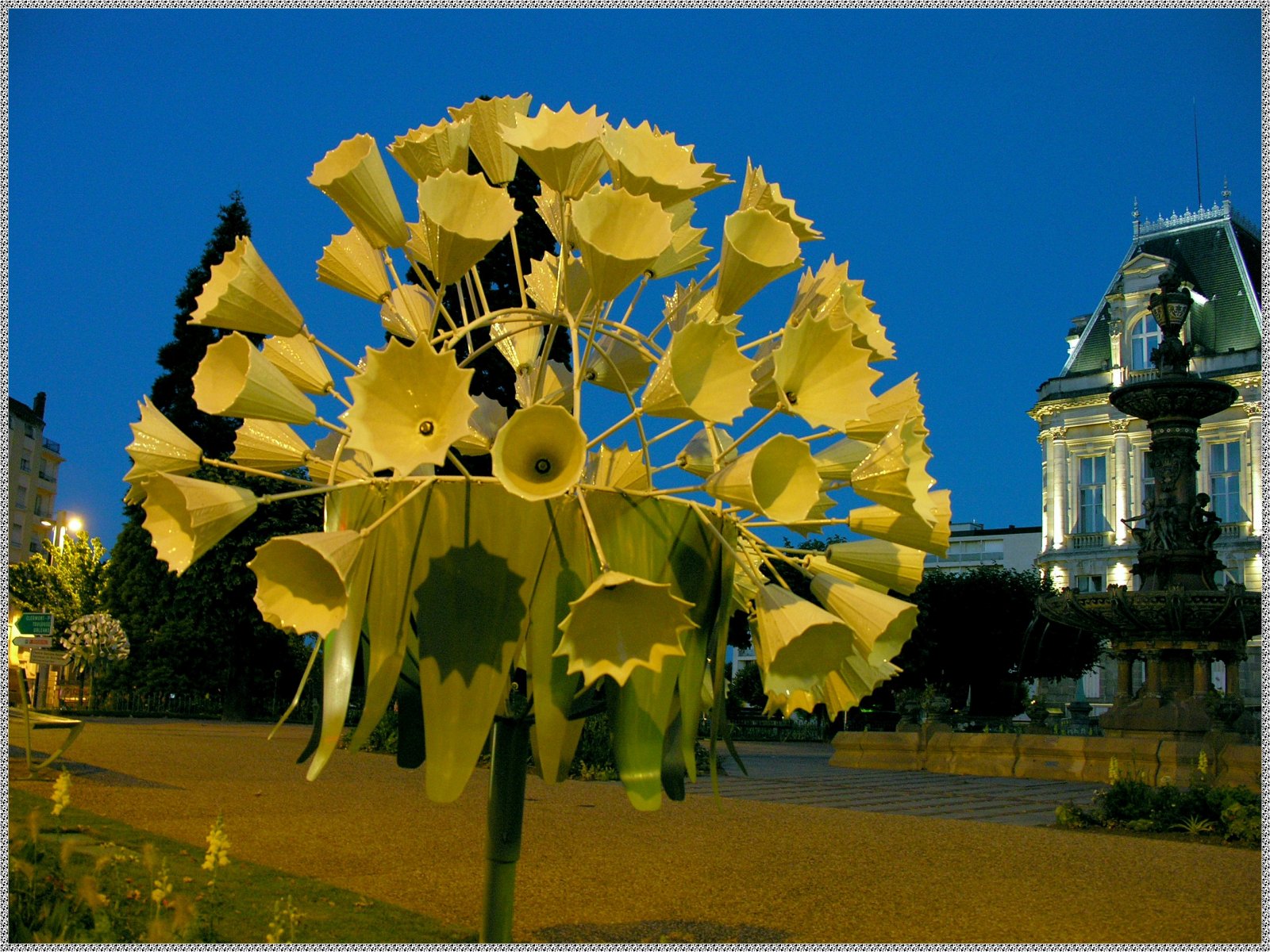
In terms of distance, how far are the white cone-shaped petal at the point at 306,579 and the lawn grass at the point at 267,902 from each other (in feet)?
11.0

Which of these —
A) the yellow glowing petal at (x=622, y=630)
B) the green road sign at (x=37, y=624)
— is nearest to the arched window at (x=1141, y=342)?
the green road sign at (x=37, y=624)

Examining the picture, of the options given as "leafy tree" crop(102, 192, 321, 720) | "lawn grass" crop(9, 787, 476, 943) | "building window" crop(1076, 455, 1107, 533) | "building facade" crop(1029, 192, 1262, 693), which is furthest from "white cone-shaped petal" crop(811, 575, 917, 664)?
"building window" crop(1076, 455, 1107, 533)

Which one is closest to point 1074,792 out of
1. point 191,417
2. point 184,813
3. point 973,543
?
point 184,813

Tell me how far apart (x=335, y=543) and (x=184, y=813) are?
9463mm

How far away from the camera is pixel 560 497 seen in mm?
2500

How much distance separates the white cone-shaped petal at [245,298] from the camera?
8.64 feet

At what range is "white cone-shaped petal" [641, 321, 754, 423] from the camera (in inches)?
93.7

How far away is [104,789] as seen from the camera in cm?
1187

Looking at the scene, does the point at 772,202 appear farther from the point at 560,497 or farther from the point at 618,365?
the point at 560,497

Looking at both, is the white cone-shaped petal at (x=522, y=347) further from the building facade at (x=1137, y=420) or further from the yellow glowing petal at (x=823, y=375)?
the building facade at (x=1137, y=420)

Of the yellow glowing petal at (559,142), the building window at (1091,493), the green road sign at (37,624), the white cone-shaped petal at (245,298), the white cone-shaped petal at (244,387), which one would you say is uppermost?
the building window at (1091,493)

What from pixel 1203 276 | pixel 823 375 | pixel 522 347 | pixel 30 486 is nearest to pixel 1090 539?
pixel 1203 276

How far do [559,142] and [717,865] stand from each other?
7.22 m

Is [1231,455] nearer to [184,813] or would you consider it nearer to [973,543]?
[973,543]
